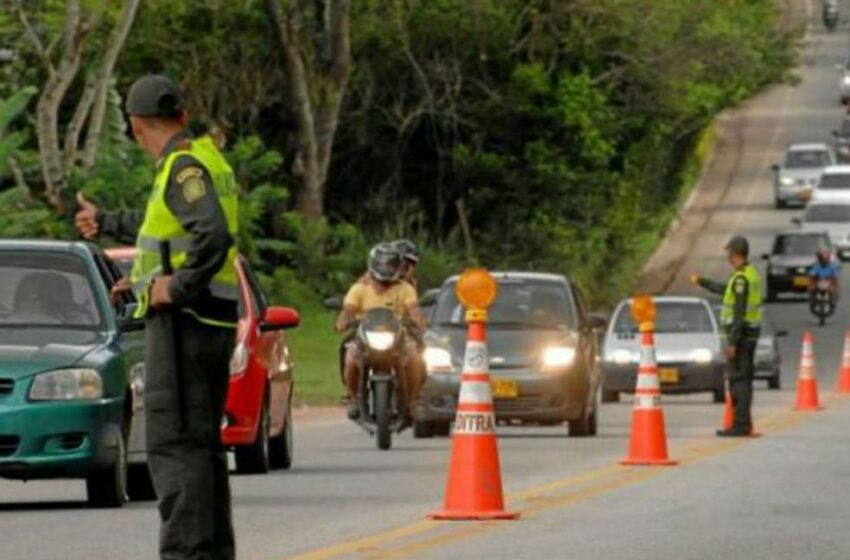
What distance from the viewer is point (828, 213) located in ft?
263

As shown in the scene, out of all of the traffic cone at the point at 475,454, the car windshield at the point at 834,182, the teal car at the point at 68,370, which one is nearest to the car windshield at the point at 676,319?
the teal car at the point at 68,370

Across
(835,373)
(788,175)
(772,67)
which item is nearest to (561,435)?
(835,373)

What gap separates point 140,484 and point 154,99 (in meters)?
8.11

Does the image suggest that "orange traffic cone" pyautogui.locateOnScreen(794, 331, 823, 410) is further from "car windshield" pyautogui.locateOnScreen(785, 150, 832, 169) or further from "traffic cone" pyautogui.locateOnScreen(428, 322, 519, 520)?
"car windshield" pyautogui.locateOnScreen(785, 150, 832, 169)

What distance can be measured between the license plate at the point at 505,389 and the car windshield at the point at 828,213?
171ft

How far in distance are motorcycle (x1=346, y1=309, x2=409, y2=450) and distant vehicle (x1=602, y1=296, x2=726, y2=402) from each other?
13.7 metres

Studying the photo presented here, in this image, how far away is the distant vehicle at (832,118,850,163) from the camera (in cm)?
10419

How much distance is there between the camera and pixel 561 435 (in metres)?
30.1

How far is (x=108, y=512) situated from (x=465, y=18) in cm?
4154

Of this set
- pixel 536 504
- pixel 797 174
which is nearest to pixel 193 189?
pixel 536 504

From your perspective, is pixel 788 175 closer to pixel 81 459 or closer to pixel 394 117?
pixel 394 117

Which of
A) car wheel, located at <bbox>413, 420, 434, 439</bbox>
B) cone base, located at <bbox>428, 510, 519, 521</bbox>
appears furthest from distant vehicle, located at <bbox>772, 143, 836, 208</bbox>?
cone base, located at <bbox>428, 510, 519, 521</bbox>

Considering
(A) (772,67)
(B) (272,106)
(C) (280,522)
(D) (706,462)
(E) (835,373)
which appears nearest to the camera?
(C) (280,522)

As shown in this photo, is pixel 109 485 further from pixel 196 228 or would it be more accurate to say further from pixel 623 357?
pixel 623 357
